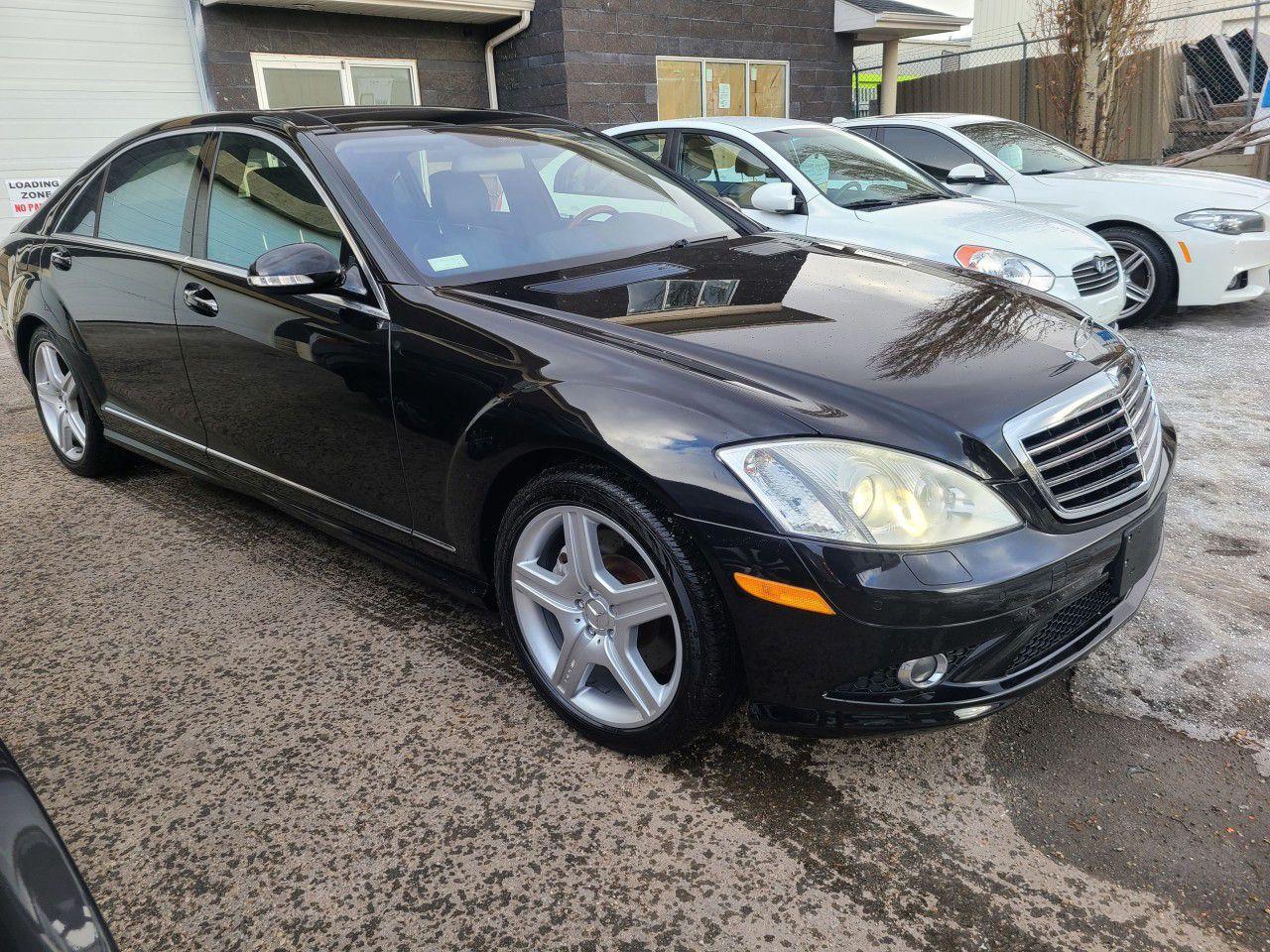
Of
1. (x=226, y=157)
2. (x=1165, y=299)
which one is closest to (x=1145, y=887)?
(x=226, y=157)

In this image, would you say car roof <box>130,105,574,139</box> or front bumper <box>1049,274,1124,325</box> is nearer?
car roof <box>130,105,574,139</box>

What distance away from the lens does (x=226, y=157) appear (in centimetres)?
334

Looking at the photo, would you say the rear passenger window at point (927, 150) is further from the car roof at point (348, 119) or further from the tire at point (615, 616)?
the tire at point (615, 616)

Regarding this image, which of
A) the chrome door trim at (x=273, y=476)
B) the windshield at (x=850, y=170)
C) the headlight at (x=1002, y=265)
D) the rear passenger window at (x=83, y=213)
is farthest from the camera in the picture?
the windshield at (x=850, y=170)

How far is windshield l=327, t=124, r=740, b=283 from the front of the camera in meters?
2.88

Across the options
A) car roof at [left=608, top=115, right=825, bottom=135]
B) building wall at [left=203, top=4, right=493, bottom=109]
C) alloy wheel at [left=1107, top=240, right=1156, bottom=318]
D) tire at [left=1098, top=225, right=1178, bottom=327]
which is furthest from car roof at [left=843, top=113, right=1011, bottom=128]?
building wall at [left=203, top=4, right=493, bottom=109]

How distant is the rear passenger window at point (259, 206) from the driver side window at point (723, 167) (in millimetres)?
3449

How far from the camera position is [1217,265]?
6.60m

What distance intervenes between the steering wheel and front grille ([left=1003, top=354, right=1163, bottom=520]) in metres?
1.65

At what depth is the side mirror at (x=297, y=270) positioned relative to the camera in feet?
8.82

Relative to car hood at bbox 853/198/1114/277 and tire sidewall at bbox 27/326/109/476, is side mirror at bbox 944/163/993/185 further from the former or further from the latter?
tire sidewall at bbox 27/326/109/476

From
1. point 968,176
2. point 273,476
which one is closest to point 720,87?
point 968,176

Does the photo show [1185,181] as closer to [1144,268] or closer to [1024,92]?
[1144,268]

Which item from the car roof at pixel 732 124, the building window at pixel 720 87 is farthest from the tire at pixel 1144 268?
the building window at pixel 720 87
